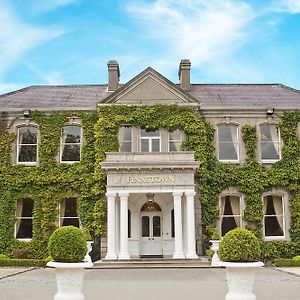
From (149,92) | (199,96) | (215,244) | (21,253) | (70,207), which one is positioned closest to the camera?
(215,244)

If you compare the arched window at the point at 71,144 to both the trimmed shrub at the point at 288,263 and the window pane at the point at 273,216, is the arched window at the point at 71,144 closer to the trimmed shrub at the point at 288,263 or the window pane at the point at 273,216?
the window pane at the point at 273,216

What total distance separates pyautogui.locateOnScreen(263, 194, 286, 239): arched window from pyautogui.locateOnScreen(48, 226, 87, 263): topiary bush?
1788 cm

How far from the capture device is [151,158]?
24984mm

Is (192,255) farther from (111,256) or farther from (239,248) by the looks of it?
(239,248)

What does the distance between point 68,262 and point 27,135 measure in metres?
18.3

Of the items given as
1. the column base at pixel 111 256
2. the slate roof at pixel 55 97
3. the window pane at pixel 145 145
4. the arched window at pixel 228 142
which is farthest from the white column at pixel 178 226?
the slate roof at pixel 55 97

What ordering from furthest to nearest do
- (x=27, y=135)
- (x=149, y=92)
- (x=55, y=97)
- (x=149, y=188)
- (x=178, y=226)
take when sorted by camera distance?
(x=55, y=97), (x=27, y=135), (x=149, y=92), (x=149, y=188), (x=178, y=226)

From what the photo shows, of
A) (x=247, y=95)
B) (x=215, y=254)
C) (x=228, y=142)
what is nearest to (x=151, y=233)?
(x=215, y=254)

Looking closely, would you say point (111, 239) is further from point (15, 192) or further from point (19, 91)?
point (19, 91)

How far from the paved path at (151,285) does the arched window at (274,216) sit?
22.7ft

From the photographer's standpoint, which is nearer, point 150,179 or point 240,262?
point 240,262

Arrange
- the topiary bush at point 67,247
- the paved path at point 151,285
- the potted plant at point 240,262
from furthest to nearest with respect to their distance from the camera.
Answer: the paved path at point 151,285, the topiary bush at point 67,247, the potted plant at point 240,262

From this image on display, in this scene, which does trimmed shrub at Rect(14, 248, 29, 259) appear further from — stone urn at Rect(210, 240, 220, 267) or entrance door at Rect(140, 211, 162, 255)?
stone urn at Rect(210, 240, 220, 267)

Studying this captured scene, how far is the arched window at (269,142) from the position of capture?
1096 inches
